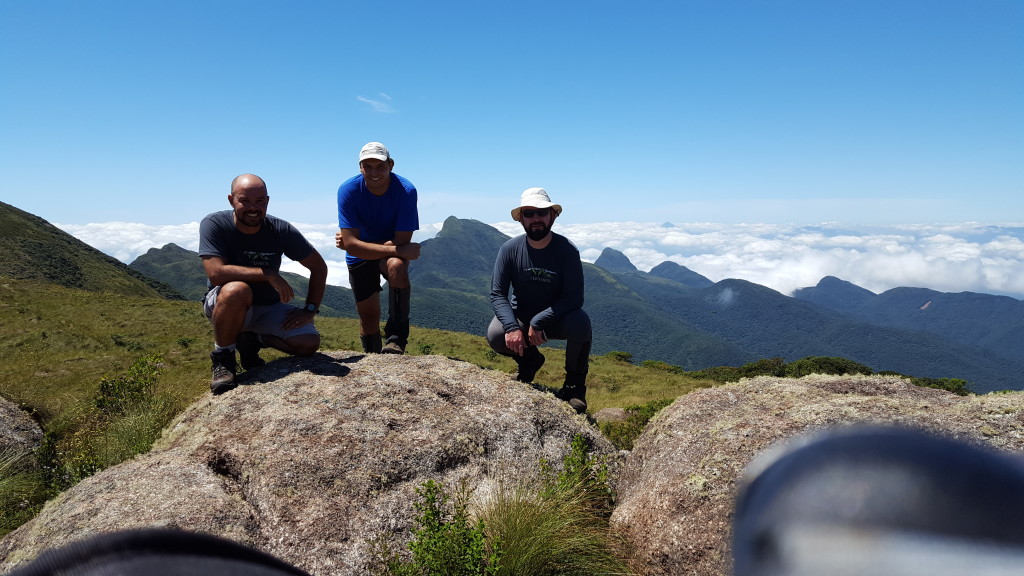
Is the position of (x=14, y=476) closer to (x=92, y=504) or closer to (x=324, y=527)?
(x=92, y=504)

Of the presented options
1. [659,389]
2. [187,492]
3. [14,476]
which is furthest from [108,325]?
[187,492]

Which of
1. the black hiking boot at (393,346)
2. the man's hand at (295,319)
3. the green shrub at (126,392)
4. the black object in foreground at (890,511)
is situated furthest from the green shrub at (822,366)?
the black object in foreground at (890,511)

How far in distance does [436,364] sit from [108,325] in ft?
117

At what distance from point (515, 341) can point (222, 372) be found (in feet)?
13.7

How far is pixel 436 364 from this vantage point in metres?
8.44

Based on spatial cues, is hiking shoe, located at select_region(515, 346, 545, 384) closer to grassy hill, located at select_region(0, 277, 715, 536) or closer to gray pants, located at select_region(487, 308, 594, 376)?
gray pants, located at select_region(487, 308, 594, 376)

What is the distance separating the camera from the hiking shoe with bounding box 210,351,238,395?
709 cm

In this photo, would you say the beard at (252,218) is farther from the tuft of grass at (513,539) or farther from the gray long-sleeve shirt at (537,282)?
the tuft of grass at (513,539)

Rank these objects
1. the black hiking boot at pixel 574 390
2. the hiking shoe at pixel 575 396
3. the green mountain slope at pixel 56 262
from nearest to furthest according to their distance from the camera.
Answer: the hiking shoe at pixel 575 396, the black hiking boot at pixel 574 390, the green mountain slope at pixel 56 262

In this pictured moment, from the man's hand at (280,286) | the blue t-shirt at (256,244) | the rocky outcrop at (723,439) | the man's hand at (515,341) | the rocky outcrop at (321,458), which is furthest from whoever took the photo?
the man's hand at (515,341)

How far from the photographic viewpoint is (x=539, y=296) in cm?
839

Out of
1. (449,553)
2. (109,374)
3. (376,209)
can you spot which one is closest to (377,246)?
(376,209)

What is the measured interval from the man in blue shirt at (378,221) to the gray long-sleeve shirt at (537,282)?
1582 millimetres

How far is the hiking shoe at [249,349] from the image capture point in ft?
25.7
